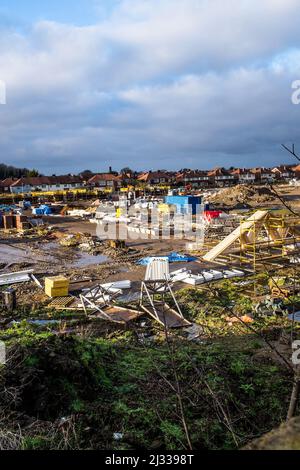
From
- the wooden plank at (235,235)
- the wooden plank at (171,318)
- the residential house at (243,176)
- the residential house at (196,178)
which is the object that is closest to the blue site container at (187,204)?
the wooden plank at (235,235)

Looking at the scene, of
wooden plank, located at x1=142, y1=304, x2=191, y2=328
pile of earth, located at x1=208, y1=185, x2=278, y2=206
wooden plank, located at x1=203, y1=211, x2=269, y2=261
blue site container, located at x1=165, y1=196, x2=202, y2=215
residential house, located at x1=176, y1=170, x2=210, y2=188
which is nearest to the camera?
wooden plank, located at x1=142, y1=304, x2=191, y2=328

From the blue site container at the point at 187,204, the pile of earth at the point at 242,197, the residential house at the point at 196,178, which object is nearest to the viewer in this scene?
the blue site container at the point at 187,204

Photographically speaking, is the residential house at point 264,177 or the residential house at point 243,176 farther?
the residential house at point 243,176

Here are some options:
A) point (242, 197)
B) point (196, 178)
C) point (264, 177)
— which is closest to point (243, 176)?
point (196, 178)

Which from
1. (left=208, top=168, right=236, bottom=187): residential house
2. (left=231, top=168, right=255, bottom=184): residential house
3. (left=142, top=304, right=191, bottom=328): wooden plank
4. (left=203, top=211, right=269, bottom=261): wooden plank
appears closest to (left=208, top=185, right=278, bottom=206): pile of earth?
(left=203, top=211, right=269, bottom=261): wooden plank

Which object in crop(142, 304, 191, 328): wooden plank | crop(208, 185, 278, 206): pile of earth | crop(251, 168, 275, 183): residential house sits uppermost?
crop(251, 168, 275, 183): residential house

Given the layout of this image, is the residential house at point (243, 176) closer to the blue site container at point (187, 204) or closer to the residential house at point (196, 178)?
the residential house at point (196, 178)

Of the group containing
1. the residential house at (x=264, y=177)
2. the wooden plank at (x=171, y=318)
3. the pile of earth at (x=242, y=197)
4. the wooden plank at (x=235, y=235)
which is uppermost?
the residential house at (x=264, y=177)

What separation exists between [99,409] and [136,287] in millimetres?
9271

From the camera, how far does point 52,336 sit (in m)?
6.87

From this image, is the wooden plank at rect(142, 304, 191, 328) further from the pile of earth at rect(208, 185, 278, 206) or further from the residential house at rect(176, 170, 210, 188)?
the residential house at rect(176, 170, 210, 188)

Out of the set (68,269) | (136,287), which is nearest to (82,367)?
(136,287)

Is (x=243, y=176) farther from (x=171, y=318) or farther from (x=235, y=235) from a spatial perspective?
(x=171, y=318)

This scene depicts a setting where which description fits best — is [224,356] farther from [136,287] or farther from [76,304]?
[136,287]
